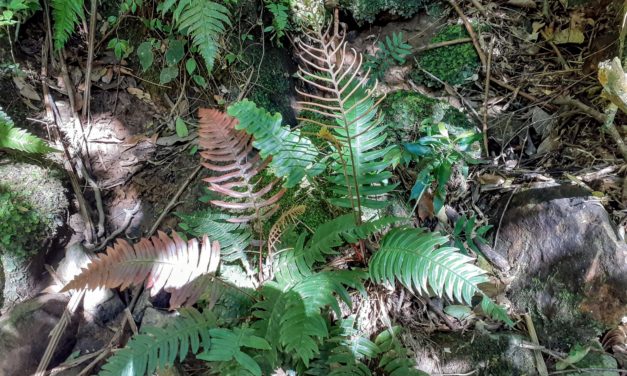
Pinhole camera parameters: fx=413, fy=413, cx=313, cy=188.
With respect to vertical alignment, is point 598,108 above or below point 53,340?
above

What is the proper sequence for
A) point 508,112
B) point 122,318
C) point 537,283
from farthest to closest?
1. point 508,112
2. point 122,318
3. point 537,283

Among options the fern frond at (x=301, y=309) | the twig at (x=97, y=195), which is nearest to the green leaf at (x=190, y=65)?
the twig at (x=97, y=195)

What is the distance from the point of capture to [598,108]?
2689mm

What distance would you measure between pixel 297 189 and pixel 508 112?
5.44 feet

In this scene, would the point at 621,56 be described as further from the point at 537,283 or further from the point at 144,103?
the point at 144,103

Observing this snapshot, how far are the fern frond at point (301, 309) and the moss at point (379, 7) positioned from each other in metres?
2.35

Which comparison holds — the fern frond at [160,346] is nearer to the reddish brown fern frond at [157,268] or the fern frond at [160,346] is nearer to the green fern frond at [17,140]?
the reddish brown fern frond at [157,268]

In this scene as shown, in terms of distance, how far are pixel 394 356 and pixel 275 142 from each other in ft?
4.21

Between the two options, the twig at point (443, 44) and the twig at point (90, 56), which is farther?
the twig at point (443, 44)

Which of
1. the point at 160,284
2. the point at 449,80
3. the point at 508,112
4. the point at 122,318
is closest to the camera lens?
the point at 160,284

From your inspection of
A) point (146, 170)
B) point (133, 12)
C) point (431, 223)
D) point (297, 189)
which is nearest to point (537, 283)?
point (431, 223)

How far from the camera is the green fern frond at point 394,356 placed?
1.95 meters

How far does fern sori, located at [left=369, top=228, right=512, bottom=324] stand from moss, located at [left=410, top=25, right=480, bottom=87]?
5.34ft

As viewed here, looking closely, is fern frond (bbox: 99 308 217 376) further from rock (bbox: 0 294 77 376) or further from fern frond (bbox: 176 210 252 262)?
rock (bbox: 0 294 77 376)
